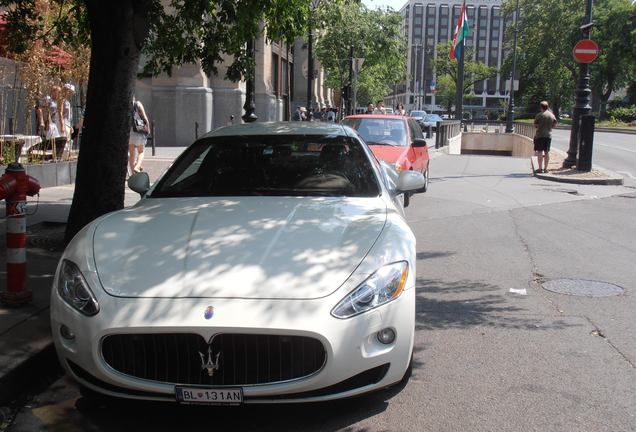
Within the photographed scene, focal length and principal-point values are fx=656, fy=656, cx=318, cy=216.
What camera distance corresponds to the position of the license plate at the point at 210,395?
10.6 feet

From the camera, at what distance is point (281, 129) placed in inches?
222

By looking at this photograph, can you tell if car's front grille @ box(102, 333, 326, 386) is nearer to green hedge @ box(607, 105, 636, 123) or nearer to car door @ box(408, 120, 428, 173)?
car door @ box(408, 120, 428, 173)

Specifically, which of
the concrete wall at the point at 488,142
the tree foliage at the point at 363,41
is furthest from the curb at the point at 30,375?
the concrete wall at the point at 488,142

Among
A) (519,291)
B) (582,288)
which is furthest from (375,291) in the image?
(582,288)

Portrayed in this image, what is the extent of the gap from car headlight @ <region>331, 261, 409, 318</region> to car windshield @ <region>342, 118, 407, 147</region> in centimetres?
890

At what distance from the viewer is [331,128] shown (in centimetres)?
580

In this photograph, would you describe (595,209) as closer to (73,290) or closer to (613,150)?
(73,290)

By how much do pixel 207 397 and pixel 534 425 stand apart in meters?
1.76

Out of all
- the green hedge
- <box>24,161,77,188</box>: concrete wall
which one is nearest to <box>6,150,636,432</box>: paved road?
<box>24,161,77,188</box>: concrete wall

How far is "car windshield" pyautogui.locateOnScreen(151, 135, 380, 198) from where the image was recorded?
4930 mm

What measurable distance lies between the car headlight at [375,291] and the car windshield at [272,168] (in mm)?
1266

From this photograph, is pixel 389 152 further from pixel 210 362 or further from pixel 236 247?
pixel 210 362

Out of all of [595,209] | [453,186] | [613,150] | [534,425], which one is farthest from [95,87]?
[613,150]

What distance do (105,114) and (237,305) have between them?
4458mm
